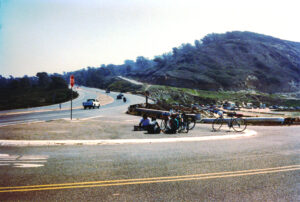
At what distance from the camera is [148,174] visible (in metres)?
6.59

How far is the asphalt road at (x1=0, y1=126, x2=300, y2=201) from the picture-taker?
17.5ft

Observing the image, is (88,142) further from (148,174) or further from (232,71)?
(232,71)

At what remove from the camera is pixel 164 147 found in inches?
409

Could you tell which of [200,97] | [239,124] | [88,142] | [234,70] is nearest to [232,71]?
[234,70]

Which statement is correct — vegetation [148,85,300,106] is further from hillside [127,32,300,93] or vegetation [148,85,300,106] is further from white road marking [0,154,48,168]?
white road marking [0,154,48,168]

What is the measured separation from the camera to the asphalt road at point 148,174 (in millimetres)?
5336

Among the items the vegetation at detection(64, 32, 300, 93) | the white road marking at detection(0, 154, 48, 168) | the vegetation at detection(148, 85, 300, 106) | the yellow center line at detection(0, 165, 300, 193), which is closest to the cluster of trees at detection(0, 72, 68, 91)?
the vegetation at detection(64, 32, 300, 93)

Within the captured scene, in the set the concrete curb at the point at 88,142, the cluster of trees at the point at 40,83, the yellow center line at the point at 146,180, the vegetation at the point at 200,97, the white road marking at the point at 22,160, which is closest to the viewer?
the yellow center line at the point at 146,180

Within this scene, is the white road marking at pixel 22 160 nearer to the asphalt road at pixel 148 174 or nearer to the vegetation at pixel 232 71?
the asphalt road at pixel 148 174

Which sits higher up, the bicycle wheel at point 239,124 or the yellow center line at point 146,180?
the bicycle wheel at point 239,124

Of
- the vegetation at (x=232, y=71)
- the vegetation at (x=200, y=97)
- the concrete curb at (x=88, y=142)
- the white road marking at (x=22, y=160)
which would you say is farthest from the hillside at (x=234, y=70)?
the white road marking at (x=22, y=160)

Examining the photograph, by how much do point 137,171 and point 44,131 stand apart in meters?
8.54

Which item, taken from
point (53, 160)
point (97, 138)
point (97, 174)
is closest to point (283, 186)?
point (97, 174)

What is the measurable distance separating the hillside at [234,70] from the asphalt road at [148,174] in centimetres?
13623
